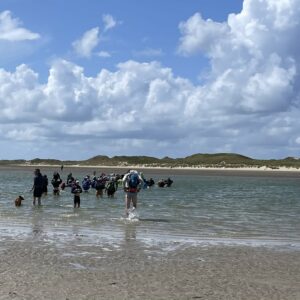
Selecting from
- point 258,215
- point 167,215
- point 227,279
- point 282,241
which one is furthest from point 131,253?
point 258,215

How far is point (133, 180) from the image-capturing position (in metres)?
20.3

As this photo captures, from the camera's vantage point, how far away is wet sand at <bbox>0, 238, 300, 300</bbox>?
26.9 feet

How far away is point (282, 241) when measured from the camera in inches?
578

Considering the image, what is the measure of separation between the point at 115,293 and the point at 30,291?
4.16ft

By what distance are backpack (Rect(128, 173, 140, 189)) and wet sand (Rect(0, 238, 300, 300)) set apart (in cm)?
724

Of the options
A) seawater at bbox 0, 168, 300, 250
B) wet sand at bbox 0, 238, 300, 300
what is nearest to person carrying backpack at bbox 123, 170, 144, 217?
seawater at bbox 0, 168, 300, 250

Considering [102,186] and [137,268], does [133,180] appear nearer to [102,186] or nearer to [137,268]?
[137,268]

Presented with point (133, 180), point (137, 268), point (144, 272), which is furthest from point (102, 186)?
point (144, 272)

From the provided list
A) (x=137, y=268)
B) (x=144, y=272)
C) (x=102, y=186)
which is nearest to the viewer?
(x=144, y=272)

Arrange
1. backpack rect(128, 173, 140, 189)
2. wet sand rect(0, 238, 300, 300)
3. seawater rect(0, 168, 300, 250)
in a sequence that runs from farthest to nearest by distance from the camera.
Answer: backpack rect(128, 173, 140, 189) → seawater rect(0, 168, 300, 250) → wet sand rect(0, 238, 300, 300)

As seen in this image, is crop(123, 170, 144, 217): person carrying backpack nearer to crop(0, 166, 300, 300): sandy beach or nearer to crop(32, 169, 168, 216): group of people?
crop(32, 169, 168, 216): group of people

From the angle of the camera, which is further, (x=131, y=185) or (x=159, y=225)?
(x=131, y=185)

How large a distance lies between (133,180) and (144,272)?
10.6 meters

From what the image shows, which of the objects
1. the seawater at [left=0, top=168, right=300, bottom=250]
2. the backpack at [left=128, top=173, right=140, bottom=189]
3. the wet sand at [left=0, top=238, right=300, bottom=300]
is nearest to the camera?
the wet sand at [left=0, top=238, right=300, bottom=300]
